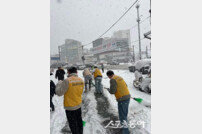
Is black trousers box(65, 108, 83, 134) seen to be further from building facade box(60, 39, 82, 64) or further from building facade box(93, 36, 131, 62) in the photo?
building facade box(93, 36, 131, 62)

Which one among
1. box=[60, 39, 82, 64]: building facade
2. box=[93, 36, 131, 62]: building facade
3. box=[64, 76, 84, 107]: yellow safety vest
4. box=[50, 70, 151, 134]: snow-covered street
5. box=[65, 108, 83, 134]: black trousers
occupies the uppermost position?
box=[93, 36, 131, 62]: building facade

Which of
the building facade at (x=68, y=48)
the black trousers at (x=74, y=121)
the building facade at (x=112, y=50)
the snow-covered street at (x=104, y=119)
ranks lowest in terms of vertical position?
the snow-covered street at (x=104, y=119)

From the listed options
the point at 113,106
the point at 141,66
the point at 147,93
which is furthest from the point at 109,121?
the point at 141,66

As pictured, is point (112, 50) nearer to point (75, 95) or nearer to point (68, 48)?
Result: point (68, 48)

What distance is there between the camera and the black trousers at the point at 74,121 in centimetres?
216

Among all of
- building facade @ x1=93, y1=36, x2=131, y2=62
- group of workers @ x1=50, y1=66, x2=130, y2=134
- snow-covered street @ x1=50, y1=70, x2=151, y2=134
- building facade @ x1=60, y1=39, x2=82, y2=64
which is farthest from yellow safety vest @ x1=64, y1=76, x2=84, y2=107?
building facade @ x1=93, y1=36, x2=131, y2=62

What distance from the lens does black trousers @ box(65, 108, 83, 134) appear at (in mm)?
2162

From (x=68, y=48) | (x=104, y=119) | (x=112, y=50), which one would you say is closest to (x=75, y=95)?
(x=104, y=119)

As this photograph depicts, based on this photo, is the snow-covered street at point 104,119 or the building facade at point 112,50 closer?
the snow-covered street at point 104,119

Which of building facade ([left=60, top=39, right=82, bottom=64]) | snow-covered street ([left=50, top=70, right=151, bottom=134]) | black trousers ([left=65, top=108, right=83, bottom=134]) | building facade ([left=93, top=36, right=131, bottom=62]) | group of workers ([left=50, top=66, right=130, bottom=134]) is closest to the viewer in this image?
group of workers ([left=50, top=66, right=130, bottom=134])

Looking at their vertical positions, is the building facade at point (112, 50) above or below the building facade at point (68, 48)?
above

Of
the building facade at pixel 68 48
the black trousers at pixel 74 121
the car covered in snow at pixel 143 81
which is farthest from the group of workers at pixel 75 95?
the building facade at pixel 68 48

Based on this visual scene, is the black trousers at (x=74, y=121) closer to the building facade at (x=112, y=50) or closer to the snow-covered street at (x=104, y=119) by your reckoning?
the snow-covered street at (x=104, y=119)

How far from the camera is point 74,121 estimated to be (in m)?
2.21
